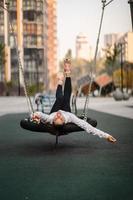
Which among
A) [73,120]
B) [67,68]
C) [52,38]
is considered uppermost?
[52,38]

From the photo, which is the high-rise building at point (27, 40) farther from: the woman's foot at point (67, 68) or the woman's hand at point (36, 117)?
the woman's hand at point (36, 117)

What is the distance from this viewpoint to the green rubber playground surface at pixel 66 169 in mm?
7273

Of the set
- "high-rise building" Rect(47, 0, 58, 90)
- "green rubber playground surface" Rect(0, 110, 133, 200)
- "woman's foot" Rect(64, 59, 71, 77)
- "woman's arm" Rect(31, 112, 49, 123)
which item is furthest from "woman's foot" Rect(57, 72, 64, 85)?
"high-rise building" Rect(47, 0, 58, 90)

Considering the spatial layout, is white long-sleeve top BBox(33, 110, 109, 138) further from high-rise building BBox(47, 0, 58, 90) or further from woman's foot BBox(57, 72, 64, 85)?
high-rise building BBox(47, 0, 58, 90)

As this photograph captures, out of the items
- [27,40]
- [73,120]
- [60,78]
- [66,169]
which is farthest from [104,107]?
[27,40]

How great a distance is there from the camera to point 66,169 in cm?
938

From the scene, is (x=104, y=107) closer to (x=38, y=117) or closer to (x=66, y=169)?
(x=38, y=117)

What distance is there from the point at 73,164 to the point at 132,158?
140 cm

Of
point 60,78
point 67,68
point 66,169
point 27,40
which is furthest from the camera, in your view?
point 27,40

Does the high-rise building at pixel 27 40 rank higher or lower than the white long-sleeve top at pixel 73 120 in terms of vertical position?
higher

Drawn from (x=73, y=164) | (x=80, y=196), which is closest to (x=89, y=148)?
(x=73, y=164)

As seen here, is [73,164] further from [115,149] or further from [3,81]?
[3,81]

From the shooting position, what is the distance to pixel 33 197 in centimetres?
702

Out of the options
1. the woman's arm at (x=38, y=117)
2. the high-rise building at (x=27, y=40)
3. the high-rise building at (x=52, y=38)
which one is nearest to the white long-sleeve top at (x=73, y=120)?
the woman's arm at (x=38, y=117)
